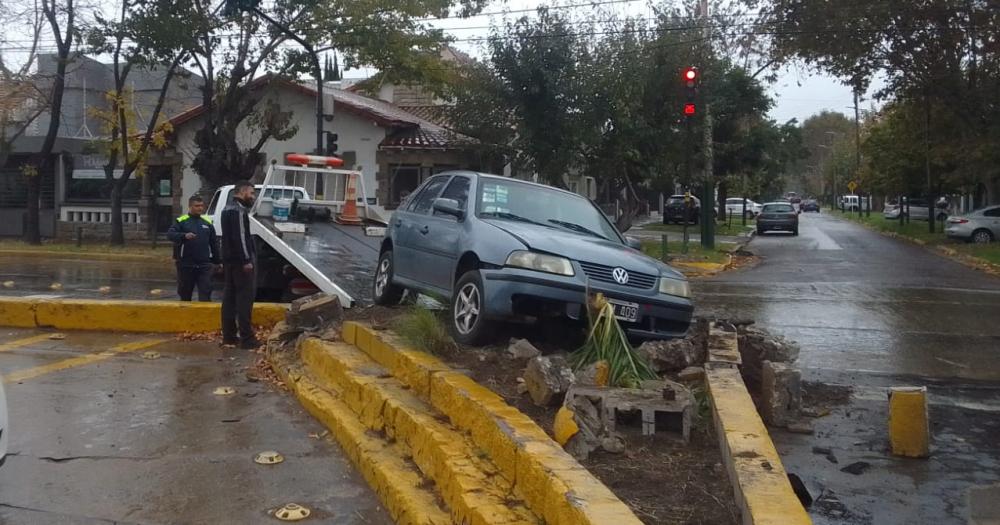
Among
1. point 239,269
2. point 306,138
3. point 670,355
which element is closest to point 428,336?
point 670,355

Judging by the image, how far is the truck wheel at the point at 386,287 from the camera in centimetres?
901

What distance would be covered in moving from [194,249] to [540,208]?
4905mm

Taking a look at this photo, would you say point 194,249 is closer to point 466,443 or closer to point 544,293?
point 544,293

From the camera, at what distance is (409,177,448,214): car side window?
8.92 metres

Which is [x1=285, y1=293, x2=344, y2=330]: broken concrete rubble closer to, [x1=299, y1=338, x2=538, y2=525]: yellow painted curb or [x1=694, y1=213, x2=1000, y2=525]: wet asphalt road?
[x1=299, y1=338, x2=538, y2=525]: yellow painted curb

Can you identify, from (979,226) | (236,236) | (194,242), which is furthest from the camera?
(979,226)

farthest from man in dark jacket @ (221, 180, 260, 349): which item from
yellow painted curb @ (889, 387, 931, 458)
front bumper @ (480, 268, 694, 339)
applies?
yellow painted curb @ (889, 387, 931, 458)

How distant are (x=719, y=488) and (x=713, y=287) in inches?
541

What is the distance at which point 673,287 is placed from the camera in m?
7.24

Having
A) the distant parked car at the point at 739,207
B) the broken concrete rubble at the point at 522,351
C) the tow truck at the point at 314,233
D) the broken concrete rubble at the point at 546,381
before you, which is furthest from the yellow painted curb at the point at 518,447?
the distant parked car at the point at 739,207

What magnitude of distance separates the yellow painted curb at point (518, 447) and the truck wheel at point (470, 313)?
0.53 m

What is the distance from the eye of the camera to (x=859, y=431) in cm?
653

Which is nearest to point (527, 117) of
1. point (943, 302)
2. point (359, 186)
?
point (359, 186)

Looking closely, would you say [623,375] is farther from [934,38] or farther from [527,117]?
[934,38]
